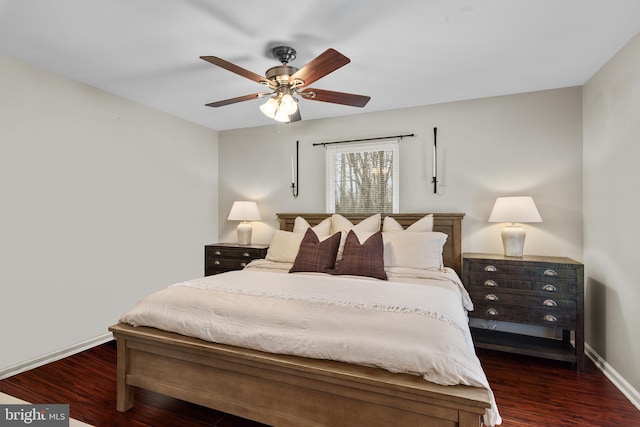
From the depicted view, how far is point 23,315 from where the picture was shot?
2.57 metres

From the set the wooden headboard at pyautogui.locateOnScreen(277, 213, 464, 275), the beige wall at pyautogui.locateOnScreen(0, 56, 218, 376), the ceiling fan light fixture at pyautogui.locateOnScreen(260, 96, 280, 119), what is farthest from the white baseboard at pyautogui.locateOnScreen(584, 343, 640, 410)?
the beige wall at pyautogui.locateOnScreen(0, 56, 218, 376)

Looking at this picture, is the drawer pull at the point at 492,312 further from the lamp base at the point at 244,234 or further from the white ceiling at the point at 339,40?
the lamp base at the point at 244,234

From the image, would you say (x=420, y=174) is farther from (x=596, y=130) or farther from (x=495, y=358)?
(x=495, y=358)

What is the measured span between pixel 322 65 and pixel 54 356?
3.22m

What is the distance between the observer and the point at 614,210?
2.46 meters

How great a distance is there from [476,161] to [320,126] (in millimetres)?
1887

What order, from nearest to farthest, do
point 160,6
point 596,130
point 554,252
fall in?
1. point 160,6
2. point 596,130
3. point 554,252

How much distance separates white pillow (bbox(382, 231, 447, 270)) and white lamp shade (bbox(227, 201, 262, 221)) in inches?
73.7

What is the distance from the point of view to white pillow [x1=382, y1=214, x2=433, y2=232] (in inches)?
129

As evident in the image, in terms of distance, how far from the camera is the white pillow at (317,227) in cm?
359

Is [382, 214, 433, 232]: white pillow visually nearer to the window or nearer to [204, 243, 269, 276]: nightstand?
the window

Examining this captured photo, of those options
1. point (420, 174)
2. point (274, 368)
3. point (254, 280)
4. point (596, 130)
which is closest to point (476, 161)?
point (420, 174)

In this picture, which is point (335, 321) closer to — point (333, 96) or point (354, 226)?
point (333, 96)


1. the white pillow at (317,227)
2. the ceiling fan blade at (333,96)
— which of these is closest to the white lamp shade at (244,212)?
the white pillow at (317,227)
